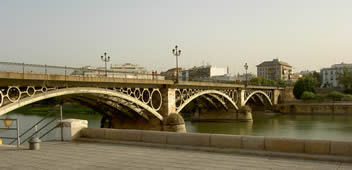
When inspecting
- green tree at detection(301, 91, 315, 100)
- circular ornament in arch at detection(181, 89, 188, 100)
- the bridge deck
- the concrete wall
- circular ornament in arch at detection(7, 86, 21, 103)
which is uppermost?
the bridge deck

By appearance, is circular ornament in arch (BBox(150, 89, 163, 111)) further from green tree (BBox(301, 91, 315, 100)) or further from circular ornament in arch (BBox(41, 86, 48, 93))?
green tree (BBox(301, 91, 315, 100))

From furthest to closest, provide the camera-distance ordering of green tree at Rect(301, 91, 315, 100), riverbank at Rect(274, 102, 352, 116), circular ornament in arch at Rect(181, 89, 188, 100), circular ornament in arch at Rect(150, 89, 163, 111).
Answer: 1. green tree at Rect(301, 91, 315, 100)
2. riverbank at Rect(274, 102, 352, 116)
3. circular ornament in arch at Rect(181, 89, 188, 100)
4. circular ornament in arch at Rect(150, 89, 163, 111)

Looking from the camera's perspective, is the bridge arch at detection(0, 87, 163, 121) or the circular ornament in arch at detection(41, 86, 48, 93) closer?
the bridge arch at detection(0, 87, 163, 121)

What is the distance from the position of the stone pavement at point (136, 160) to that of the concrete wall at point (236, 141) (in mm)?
406

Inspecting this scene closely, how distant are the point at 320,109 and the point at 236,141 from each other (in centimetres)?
5435

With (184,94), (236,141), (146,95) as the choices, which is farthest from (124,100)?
(236,141)

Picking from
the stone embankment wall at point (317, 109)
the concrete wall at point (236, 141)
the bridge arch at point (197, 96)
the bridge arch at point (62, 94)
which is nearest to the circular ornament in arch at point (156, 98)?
the bridge arch at point (62, 94)

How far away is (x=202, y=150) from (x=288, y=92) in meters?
71.0

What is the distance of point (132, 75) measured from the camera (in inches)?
1024

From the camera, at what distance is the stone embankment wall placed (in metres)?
55.8

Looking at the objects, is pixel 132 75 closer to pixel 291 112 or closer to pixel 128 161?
pixel 128 161

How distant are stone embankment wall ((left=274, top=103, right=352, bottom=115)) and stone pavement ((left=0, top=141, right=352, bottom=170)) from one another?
5344cm

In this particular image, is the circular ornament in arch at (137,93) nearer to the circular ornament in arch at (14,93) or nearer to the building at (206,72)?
the circular ornament in arch at (14,93)

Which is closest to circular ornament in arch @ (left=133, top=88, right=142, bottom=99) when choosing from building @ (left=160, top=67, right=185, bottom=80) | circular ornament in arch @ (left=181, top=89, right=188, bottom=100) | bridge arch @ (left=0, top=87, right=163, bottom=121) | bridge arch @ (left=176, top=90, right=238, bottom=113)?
bridge arch @ (left=0, top=87, right=163, bottom=121)
